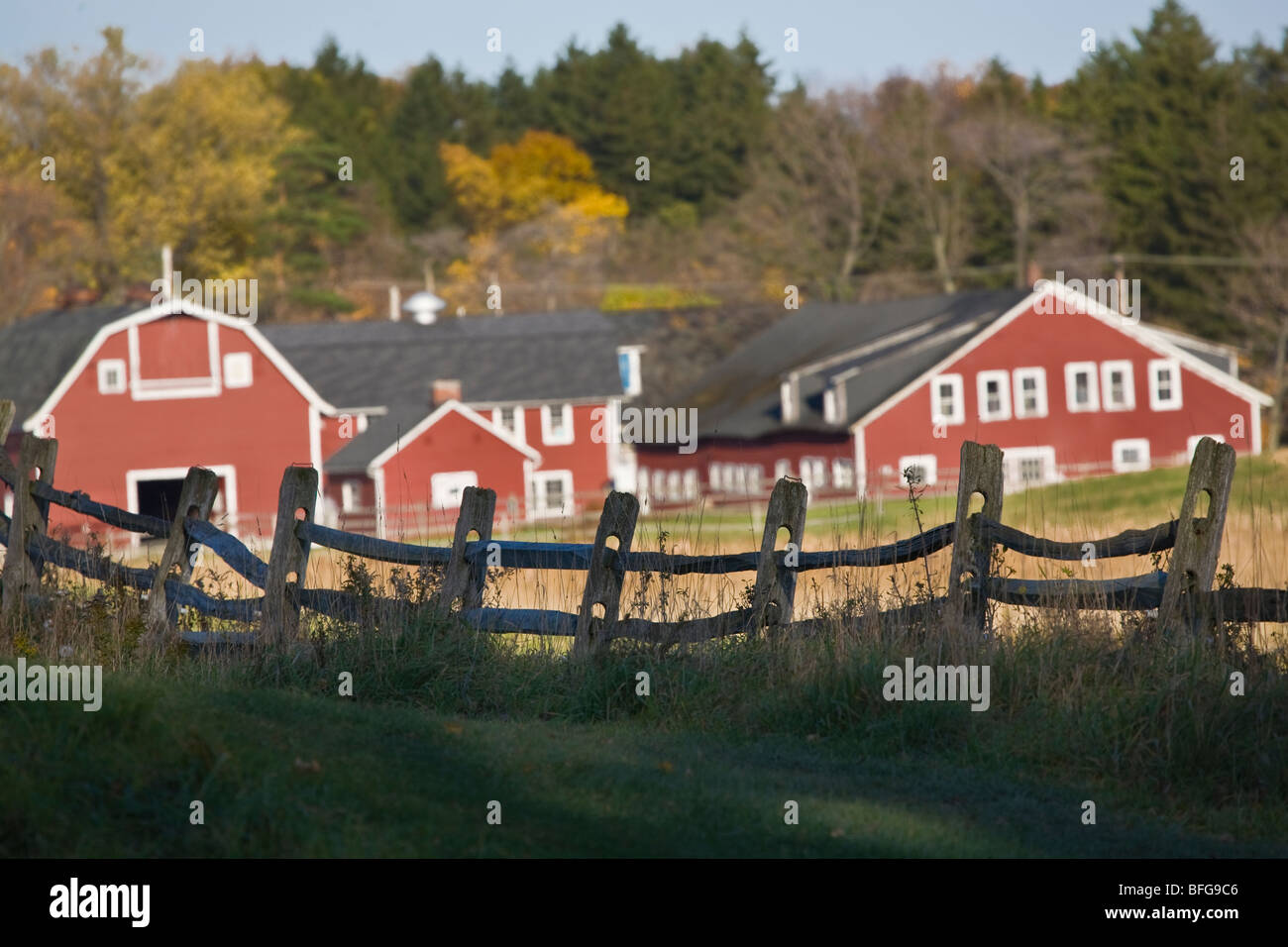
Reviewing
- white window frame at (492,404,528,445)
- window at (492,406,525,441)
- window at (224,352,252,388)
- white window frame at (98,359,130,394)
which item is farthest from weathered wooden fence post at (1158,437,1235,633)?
window at (492,406,525,441)

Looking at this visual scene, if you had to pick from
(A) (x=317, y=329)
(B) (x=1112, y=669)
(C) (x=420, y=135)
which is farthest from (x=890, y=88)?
(B) (x=1112, y=669)

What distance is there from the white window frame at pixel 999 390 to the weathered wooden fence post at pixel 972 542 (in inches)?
1743

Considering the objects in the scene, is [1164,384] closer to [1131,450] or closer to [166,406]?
[1131,450]

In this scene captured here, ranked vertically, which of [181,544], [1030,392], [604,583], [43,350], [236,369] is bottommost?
A: [604,583]

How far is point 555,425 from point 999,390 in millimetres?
15231

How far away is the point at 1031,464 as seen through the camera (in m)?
49.5

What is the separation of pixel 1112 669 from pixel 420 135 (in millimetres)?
86054

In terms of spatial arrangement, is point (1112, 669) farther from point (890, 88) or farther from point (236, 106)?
point (890, 88)

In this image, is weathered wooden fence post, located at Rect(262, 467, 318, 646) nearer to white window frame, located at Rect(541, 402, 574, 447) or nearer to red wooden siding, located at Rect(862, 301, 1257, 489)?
red wooden siding, located at Rect(862, 301, 1257, 489)

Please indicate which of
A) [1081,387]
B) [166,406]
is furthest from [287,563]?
[1081,387]

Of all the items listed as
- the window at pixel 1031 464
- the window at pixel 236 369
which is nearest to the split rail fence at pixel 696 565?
the window at pixel 236 369

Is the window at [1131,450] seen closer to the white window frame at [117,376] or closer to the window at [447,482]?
the window at [447,482]

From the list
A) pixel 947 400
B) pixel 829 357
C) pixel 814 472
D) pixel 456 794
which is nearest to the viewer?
pixel 456 794
